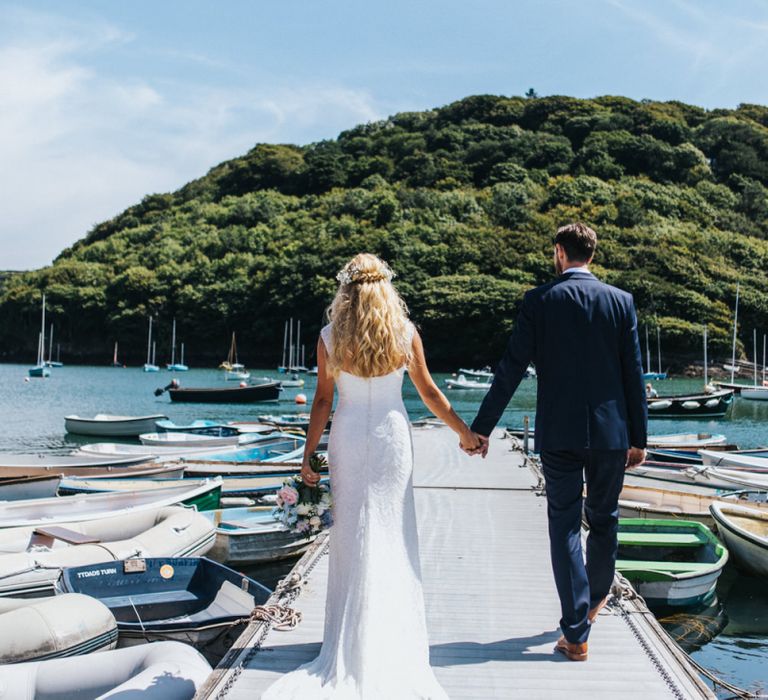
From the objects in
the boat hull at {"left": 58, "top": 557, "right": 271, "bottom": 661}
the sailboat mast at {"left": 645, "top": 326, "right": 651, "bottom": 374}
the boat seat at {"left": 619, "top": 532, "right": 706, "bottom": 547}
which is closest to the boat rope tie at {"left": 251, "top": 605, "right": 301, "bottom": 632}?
the boat hull at {"left": 58, "top": 557, "right": 271, "bottom": 661}

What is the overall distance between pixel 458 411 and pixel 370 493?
120 feet

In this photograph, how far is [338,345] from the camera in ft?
13.7

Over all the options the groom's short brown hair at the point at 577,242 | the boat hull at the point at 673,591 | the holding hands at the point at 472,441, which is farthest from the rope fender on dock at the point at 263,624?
the boat hull at the point at 673,591


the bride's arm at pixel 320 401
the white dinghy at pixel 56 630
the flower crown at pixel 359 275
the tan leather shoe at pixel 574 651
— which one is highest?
the flower crown at pixel 359 275

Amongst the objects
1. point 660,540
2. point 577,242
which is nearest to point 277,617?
point 577,242

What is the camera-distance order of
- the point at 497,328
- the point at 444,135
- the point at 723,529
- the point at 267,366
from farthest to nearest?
1. the point at 444,135
2. the point at 267,366
3. the point at 497,328
4. the point at 723,529

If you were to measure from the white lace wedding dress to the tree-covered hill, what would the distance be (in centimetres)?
7317

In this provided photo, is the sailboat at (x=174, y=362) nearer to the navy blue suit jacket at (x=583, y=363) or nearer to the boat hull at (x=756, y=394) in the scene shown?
the boat hull at (x=756, y=394)

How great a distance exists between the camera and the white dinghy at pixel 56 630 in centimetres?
557

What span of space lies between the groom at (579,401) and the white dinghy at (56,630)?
3539 mm

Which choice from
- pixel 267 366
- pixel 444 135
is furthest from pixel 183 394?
pixel 444 135

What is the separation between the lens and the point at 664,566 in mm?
9109

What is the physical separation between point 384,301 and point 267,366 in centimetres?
8988

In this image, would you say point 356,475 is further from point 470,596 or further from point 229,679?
point 470,596
